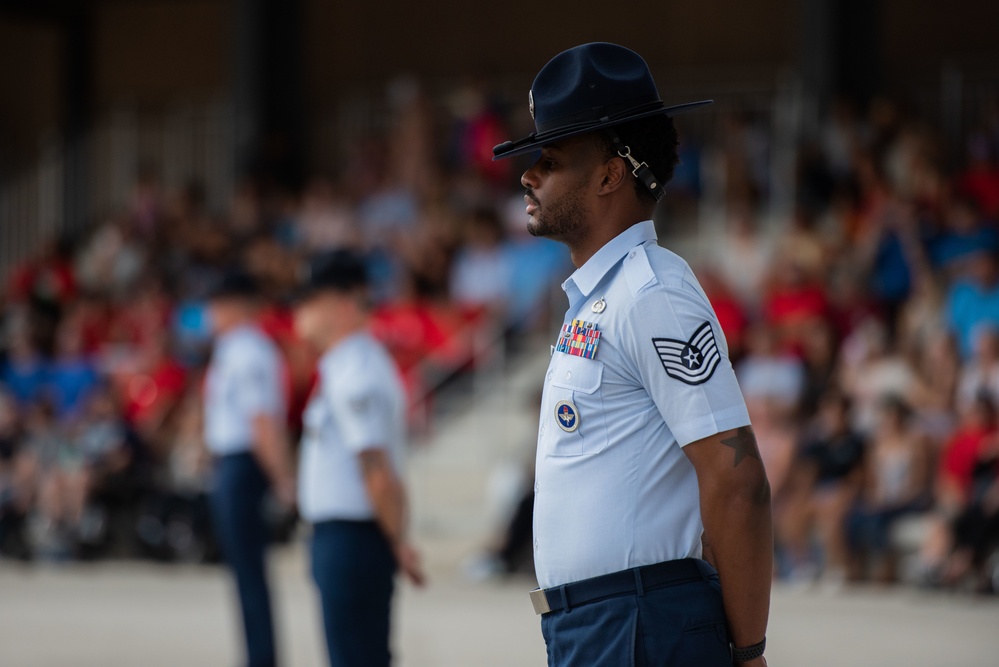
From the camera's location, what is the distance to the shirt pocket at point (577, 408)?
9.14ft

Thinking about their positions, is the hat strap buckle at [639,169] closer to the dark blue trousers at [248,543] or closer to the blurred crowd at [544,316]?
the dark blue trousers at [248,543]

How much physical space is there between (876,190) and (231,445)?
24.3 feet

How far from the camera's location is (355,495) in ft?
16.5

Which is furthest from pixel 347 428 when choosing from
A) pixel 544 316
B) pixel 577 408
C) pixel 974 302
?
pixel 544 316

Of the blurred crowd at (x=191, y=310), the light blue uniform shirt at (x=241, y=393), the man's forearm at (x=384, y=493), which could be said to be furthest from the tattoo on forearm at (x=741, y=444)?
the blurred crowd at (x=191, y=310)

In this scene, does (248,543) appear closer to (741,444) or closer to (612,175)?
(612,175)

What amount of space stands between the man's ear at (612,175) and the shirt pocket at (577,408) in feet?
1.19

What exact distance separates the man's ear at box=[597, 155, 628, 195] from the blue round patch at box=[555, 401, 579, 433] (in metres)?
0.46

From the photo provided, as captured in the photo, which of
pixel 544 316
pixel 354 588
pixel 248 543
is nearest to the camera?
pixel 354 588

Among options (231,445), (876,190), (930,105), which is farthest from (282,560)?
(930,105)

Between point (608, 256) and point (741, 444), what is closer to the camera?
point (741, 444)

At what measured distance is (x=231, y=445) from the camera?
6.89m

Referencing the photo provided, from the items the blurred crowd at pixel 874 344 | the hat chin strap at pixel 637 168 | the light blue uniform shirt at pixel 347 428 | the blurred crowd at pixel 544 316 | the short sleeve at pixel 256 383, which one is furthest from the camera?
the blurred crowd at pixel 544 316

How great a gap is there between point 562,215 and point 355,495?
2351mm
